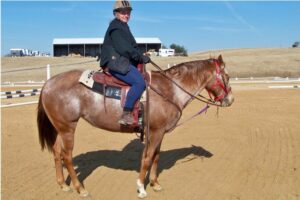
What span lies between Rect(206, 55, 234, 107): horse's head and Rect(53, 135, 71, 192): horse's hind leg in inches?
110

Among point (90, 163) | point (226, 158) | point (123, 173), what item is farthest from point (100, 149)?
point (226, 158)

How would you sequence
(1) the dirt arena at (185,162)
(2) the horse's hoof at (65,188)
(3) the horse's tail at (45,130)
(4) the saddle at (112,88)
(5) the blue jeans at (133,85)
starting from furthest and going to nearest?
(3) the horse's tail at (45,130) → (2) the horse's hoof at (65,188) → (1) the dirt arena at (185,162) → (4) the saddle at (112,88) → (5) the blue jeans at (133,85)

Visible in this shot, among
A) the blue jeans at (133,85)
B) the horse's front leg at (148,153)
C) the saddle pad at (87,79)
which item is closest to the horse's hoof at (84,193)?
the horse's front leg at (148,153)

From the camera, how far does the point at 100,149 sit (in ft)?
31.1

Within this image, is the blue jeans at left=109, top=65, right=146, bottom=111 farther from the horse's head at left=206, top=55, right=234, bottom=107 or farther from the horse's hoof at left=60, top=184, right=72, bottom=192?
the horse's hoof at left=60, top=184, right=72, bottom=192

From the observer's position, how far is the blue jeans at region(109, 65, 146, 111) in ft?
20.2

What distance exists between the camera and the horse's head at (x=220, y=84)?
→ 6.80 meters

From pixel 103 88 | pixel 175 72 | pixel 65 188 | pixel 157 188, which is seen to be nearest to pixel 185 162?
pixel 157 188

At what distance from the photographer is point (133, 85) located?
20.3 feet

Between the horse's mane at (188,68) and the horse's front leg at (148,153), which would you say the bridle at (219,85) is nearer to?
the horse's mane at (188,68)

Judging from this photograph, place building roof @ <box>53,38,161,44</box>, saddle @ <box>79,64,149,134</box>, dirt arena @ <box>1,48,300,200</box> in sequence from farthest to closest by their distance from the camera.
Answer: building roof @ <box>53,38,161,44</box>, dirt arena @ <box>1,48,300,200</box>, saddle @ <box>79,64,149,134</box>

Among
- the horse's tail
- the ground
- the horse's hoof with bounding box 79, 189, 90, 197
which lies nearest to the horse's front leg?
the ground

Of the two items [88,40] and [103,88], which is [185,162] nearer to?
[103,88]

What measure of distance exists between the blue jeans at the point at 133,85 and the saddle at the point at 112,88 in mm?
106
